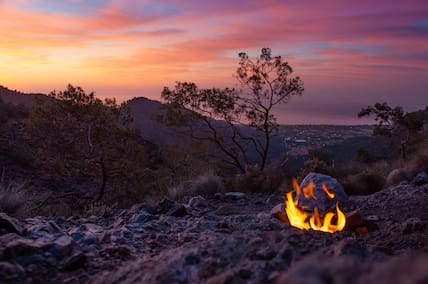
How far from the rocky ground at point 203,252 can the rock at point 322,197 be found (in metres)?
1.31

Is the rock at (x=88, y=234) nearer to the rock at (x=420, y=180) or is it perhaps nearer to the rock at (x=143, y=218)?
the rock at (x=143, y=218)

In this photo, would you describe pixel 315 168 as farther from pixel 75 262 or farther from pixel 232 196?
pixel 75 262

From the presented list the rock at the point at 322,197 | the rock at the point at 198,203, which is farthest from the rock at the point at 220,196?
the rock at the point at 322,197

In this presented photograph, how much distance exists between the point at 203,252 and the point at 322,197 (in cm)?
694

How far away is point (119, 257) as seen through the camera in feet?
19.1

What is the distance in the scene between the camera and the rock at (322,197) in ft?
34.8

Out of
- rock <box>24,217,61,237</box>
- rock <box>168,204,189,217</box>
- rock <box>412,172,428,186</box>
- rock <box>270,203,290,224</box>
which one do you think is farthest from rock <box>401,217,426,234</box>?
rock <box>412,172,428,186</box>

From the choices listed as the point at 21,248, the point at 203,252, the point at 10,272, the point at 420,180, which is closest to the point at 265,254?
the point at 203,252

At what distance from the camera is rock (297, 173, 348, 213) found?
417 inches

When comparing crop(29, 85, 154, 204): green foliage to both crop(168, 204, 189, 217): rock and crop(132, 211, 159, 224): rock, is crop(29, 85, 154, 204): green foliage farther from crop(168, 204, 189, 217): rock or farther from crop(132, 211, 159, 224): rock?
crop(132, 211, 159, 224): rock

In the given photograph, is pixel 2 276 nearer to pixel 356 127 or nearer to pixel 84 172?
pixel 84 172

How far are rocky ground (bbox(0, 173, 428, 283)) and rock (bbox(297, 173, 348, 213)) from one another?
51.5 inches

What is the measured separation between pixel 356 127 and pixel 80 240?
128ft

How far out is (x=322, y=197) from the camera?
35.5 ft
